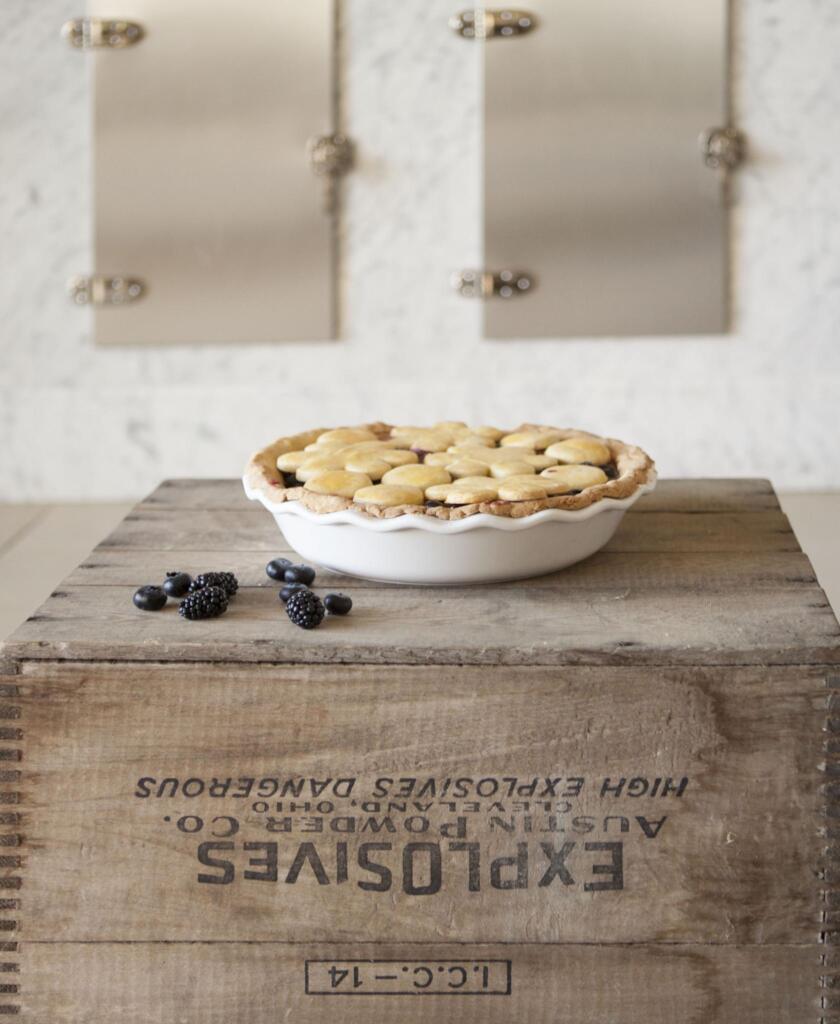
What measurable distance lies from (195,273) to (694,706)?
2286 millimetres

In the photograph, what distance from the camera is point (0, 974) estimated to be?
1.22 m

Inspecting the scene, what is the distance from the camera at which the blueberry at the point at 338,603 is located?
1.27m

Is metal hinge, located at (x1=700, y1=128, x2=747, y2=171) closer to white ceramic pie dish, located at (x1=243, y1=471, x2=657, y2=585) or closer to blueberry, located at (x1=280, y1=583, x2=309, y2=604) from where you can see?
white ceramic pie dish, located at (x1=243, y1=471, x2=657, y2=585)

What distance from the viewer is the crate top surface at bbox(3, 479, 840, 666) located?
1189mm

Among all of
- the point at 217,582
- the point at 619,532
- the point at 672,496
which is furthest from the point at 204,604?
the point at 672,496

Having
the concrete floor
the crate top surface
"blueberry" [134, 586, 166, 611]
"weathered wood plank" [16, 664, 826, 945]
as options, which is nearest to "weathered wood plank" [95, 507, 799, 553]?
the crate top surface

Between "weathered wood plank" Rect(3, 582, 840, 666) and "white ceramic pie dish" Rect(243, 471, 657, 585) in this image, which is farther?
"white ceramic pie dish" Rect(243, 471, 657, 585)

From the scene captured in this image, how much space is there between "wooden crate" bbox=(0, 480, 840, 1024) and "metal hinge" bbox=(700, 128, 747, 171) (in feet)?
6.98

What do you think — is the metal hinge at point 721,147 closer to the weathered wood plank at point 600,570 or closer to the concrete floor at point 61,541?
the concrete floor at point 61,541

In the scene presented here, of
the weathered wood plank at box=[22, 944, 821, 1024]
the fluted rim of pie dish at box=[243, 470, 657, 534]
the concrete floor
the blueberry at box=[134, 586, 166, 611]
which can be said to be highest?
the fluted rim of pie dish at box=[243, 470, 657, 534]

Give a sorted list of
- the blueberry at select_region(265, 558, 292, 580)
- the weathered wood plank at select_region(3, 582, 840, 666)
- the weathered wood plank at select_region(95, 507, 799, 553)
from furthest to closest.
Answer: the weathered wood plank at select_region(95, 507, 799, 553)
the blueberry at select_region(265, 558, 292, 580)
the weathered wood plank at select_region(3, 582, 840, 666)

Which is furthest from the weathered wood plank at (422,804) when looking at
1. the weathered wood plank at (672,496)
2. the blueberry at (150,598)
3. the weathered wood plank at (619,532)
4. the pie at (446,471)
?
the weathered wood plank at (672,496)

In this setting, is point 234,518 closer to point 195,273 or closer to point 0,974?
point 0,974

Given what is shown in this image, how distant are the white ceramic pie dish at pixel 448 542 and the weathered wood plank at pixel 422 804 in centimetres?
16
